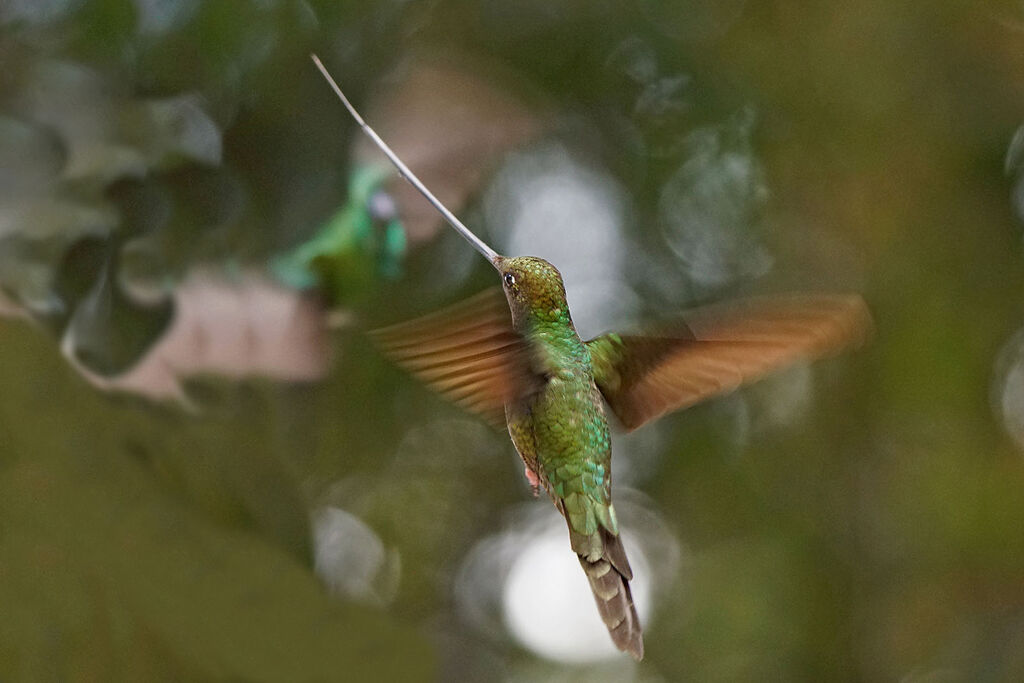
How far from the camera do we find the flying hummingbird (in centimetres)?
52

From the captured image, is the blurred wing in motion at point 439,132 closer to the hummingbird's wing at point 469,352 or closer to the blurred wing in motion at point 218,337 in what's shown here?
the blurred wing in motion at point 218,337

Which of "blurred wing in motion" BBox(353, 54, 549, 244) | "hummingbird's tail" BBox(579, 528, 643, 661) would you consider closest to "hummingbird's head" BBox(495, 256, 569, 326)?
"hummingbird's tail" BBox(579, 528, 643, 661)

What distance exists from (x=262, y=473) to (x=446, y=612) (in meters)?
1.20

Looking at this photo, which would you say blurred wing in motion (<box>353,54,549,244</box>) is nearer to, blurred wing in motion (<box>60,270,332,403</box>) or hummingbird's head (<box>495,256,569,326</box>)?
blurred wing in motion (<box>60,270,332,403</box>)

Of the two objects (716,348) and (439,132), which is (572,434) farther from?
(439,132)

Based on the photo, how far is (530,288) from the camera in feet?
1.88

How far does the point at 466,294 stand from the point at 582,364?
674 millimetres

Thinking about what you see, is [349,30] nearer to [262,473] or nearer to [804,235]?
[262,473]

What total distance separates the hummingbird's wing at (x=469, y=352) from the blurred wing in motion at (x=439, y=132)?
32 cm

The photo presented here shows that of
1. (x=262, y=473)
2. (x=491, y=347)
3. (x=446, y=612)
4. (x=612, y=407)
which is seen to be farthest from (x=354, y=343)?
(x=446, y=612)

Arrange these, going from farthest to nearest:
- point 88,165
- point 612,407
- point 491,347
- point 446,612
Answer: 1. point 446,612
2. point 88,165
3. point 612,407
4. point 491,347

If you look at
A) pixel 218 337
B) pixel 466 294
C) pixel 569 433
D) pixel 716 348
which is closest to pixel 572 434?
pixel 569 433

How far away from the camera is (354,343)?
134cm

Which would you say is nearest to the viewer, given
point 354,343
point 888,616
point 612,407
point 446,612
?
point 612,407
